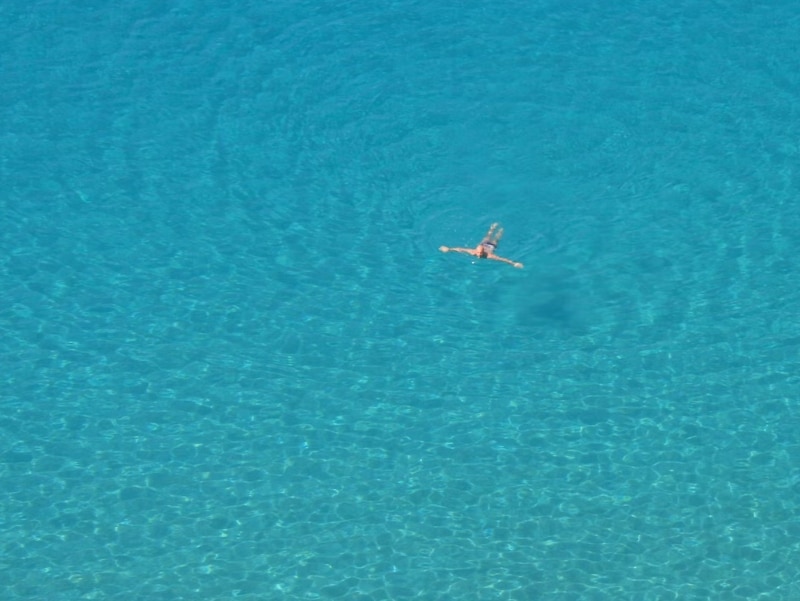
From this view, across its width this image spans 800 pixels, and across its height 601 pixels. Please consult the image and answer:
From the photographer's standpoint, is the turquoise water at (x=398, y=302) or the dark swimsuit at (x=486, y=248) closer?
the turquoise water at (x=398, y=302)

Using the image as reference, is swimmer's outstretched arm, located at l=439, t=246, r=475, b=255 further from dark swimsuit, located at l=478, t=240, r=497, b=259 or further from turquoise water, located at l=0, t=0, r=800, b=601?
turquoise water, located at l=0, t=0, r=800, b=601

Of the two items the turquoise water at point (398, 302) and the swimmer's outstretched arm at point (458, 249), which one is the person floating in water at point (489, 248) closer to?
the swimmer's outstretched arm at point (458, 249)

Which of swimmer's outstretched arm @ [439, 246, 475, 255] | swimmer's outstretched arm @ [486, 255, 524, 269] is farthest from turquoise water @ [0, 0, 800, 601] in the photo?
swimmer's outstretched arm @ [439, 246, 475, 255]

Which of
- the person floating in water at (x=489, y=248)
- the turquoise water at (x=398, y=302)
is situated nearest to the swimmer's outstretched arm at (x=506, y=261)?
the person floating in water at (x=489, y=248)

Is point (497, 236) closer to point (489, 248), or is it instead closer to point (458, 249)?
point (489, 248)

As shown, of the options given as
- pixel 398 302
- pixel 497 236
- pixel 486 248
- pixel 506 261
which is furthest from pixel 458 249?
pixel 398 302

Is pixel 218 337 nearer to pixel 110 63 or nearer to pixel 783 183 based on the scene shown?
pixel 110 63

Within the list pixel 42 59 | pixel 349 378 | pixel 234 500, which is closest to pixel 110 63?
pixel 42 59
